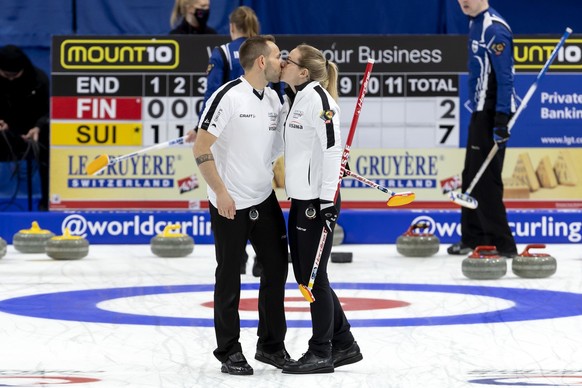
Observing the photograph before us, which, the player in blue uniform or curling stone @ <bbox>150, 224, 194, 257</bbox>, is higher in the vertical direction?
the player in blue uniform

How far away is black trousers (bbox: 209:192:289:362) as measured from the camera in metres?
5.07

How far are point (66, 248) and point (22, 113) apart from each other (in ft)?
9.61

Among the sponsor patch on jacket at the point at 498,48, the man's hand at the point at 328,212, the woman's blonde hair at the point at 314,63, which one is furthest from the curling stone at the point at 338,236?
the man's hand at the point at 328,212

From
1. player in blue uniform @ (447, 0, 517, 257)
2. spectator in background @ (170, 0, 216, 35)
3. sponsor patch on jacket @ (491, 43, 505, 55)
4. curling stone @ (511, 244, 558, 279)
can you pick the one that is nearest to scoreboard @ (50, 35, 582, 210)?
spectator in background @ (170, 0, 216, 35)

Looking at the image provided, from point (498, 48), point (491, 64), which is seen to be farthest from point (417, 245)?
point (498, 48)

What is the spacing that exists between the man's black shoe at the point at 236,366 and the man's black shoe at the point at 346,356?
1.26 feet

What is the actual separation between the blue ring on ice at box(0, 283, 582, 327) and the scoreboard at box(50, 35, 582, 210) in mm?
2941

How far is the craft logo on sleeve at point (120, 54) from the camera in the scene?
1090 centimetres

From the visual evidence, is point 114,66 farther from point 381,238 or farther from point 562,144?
point 562,144

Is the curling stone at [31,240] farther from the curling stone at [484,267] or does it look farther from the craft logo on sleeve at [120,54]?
the curling stone at [484,267]

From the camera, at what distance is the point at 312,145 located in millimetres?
5062

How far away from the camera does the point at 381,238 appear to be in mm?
11055

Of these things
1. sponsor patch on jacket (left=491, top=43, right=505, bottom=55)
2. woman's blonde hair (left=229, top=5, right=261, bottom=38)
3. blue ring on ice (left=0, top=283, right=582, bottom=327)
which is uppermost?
woman's blonde hair (left=229, top=5, right=261, bottom=38)

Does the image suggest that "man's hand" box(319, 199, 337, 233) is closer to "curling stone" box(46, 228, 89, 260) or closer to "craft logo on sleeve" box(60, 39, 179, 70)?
"curling stone" box(46, 228, 89, 260)
